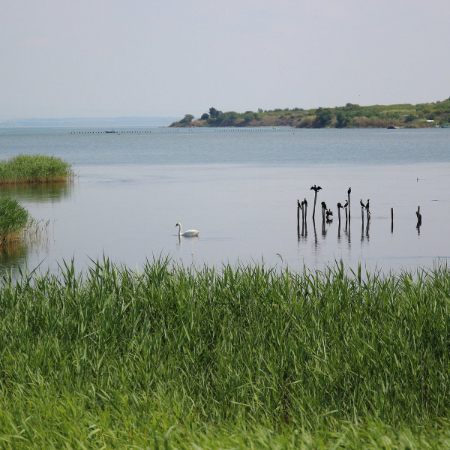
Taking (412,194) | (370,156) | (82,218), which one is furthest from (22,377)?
(370,156)

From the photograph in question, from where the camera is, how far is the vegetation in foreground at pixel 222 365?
683 cm

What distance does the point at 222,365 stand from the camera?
850 centimetres

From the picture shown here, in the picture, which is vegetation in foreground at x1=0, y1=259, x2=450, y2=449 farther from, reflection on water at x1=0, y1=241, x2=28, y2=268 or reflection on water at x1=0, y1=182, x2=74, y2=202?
reflection on water at x1=0, y1=182, x2=74, y2=202

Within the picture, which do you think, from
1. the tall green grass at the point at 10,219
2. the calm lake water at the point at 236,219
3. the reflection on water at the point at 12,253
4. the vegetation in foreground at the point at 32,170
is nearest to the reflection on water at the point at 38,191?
the calm lake water at the point at 236,219

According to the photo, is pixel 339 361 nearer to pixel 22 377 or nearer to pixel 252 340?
pixel 252 340

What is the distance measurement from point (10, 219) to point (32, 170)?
22.8 metres

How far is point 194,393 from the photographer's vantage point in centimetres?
838

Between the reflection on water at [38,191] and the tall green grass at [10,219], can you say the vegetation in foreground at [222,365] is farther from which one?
the reflection on water at [38,191]

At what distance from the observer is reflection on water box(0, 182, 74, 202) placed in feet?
135

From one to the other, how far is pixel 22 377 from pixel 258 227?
73.9 feet

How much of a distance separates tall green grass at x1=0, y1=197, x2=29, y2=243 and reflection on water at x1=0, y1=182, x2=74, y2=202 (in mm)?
14460

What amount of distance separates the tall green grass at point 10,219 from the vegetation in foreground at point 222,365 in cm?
1400

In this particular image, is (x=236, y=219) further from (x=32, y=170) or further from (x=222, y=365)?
(x=222, y=365)

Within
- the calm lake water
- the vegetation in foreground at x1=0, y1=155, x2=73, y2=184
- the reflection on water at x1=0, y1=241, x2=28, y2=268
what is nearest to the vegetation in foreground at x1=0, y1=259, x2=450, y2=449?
the calm lake water
